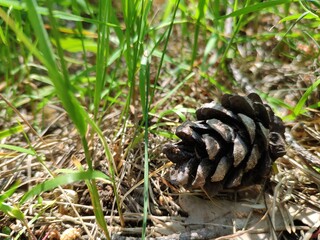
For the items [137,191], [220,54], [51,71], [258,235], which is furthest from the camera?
[220,54]

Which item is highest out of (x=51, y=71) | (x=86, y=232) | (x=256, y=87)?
(x=51, y=71)

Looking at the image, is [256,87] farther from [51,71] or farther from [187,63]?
[51,71]

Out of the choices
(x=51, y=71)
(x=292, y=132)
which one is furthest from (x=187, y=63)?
(x=51, y=71)

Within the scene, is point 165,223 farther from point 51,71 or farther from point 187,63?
point 187,63

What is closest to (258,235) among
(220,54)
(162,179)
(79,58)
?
(162,179)

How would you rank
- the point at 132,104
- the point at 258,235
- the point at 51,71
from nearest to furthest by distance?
the point at 51,71, the point at 258,235, the point at 132,104

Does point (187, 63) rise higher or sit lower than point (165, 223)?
higher

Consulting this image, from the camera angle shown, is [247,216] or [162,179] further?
[162,179]

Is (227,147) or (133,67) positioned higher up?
(133,67)
